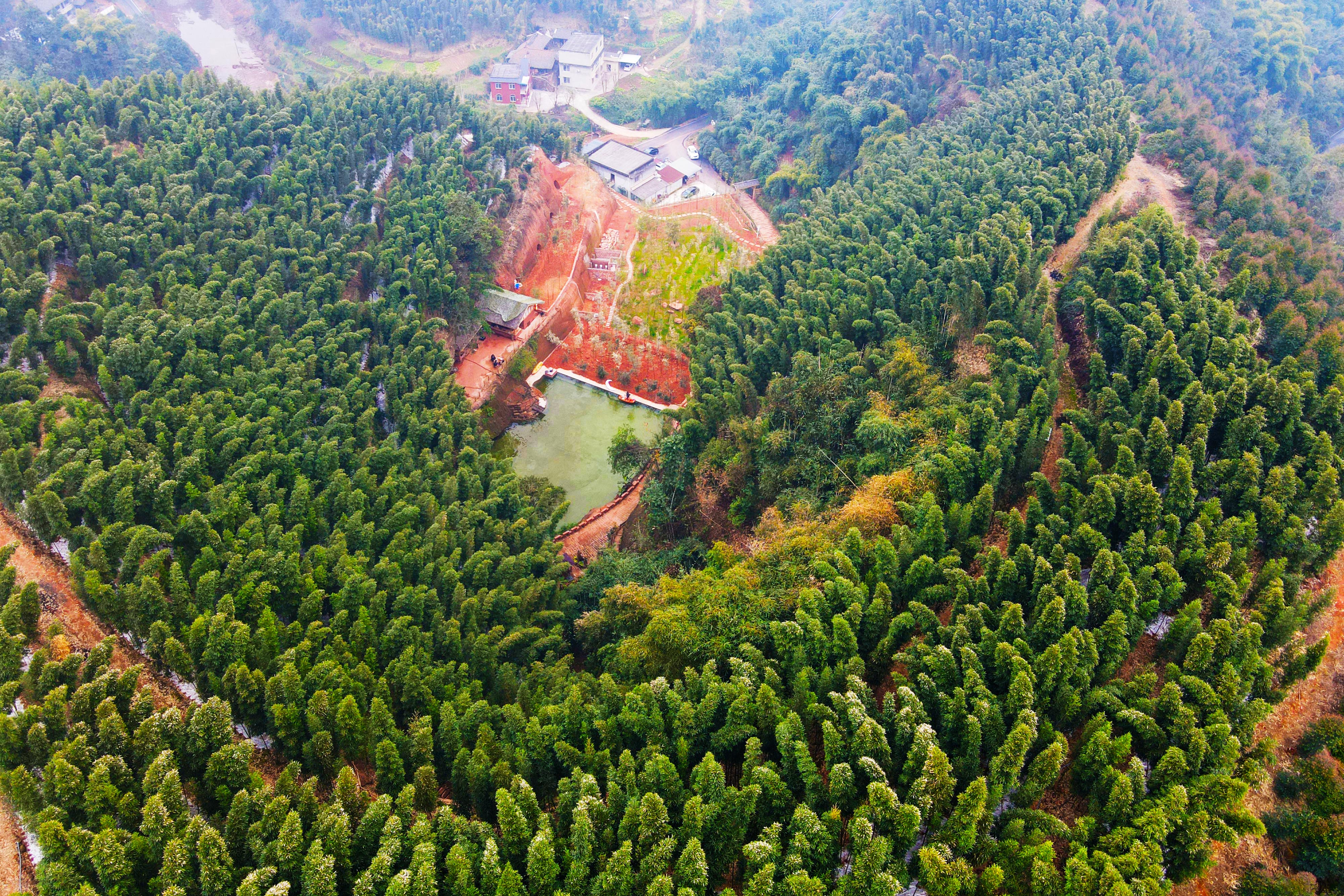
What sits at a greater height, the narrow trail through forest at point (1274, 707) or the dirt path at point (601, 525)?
the narrow trail through forest at point (1274, 707)

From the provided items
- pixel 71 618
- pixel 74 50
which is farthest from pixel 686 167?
pixel 74 50

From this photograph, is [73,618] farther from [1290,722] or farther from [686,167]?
[686,167]

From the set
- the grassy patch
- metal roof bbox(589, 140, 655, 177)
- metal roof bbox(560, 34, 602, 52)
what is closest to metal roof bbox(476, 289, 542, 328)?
the grassy patch

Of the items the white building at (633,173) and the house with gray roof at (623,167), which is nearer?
the white building at (633,173)

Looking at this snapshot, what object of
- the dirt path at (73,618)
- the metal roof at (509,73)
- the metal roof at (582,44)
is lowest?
the dirt path at (73,618)

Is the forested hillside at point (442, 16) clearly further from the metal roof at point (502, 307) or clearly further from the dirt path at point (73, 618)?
the dirt path at point (73, 618)

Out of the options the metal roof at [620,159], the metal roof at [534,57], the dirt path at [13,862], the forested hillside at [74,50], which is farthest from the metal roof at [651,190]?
the dirt path at [13,862]
